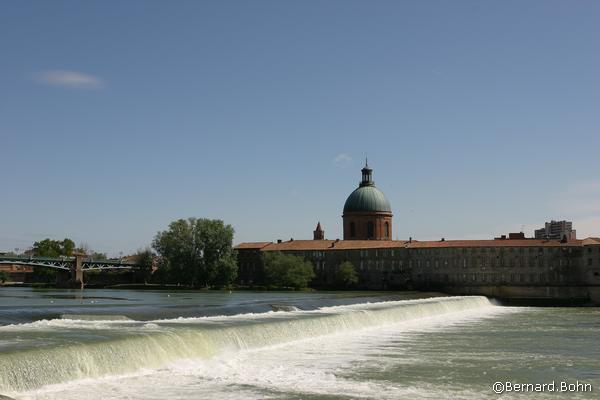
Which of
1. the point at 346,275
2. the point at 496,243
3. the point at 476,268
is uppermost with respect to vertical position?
the point at 496,243

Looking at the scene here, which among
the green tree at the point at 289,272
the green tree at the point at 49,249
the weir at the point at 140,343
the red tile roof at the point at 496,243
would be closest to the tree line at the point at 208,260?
the green tree at the point at 289,272

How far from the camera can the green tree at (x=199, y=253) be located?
396ft

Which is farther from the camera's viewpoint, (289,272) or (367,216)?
(367,216)

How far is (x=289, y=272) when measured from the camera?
115 m

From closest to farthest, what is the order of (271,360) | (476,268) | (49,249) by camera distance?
(271,360), (476,268), (49,249)

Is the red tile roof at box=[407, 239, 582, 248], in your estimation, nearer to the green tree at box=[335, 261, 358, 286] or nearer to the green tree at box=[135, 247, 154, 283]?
the green tree at box=[335, 261, 358, 286]

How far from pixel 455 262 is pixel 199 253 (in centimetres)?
3866

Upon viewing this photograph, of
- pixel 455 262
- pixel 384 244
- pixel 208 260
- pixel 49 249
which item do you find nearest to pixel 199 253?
pixel 208 260

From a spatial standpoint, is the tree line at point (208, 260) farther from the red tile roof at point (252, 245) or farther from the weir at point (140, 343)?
the weir at point (140, 343)

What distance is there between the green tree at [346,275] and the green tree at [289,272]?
4071 mm

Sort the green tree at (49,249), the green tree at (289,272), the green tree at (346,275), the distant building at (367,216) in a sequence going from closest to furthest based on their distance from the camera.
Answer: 1. the green tree at (289,272)
2. the green tree at (346,275)
3. the distant building at (367,216)
4. the green tree at (49,249)

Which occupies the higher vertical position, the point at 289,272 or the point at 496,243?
the point at 496,243

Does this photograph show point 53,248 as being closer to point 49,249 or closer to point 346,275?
point 49,249

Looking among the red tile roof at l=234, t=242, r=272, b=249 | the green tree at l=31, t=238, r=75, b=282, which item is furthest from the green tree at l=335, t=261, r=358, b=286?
the green tree at l=31, t=238, r=75, b=282
